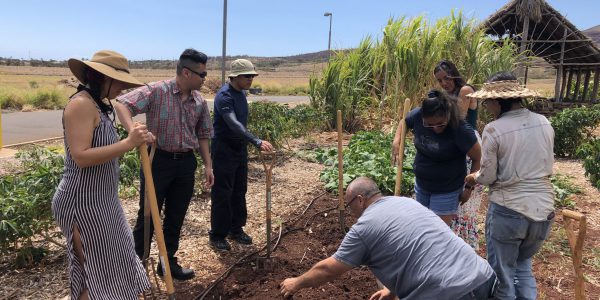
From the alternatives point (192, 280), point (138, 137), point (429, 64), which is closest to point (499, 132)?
point (138, 137)

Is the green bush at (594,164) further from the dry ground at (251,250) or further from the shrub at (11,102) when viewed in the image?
the shrub at (11,102)

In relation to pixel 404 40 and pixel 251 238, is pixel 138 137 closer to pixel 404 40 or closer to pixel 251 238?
pixel 251 238

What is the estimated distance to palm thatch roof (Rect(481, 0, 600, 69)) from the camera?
41.4 ft

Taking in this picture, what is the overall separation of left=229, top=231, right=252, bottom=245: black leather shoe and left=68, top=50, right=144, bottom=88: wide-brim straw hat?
2.41 metres

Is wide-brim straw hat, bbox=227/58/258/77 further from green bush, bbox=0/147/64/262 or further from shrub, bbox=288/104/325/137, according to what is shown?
shrub, bbox=288/104/325/137

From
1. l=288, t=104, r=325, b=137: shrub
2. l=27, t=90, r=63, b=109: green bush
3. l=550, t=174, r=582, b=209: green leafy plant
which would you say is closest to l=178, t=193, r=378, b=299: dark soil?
l=550, t=174, r=582, b=209: green leafy plant

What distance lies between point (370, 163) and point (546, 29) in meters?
10.9

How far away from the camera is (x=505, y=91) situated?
2.65 meters

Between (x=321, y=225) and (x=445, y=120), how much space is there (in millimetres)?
2264

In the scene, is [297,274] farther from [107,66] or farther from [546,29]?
[546,29]

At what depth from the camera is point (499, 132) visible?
2.60m

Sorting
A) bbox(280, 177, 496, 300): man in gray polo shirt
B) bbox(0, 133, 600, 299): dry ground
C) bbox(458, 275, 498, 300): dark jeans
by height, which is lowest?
bbox(0, 133, 600, 299): dry ground

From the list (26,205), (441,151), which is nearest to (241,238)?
(26,205)

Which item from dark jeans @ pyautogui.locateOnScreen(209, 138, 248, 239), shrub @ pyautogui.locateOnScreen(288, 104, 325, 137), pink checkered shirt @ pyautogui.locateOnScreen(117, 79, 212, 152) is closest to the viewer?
pink checkered shirt @ pyautogui.locateOnScreen(117, 79, 212, 152)
